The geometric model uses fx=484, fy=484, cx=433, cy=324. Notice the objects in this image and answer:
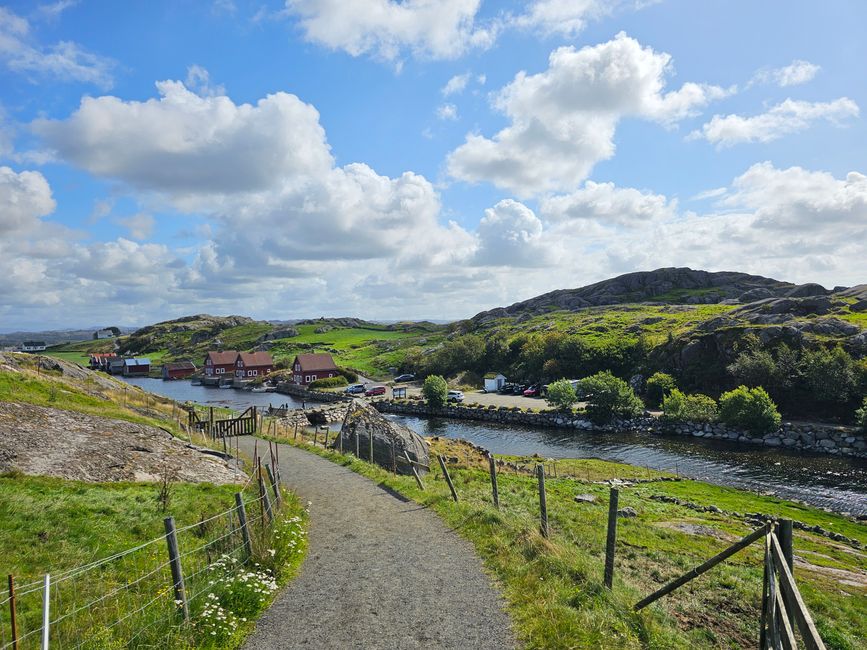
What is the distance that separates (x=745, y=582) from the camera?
15750mm

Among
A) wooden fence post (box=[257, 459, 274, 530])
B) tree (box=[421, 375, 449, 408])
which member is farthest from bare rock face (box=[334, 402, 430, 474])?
tree (box=[421, 375, 449, 408])

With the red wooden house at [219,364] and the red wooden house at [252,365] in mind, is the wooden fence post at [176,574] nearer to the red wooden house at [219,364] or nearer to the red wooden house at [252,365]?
the red wooden house at [252,365]

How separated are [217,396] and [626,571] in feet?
410

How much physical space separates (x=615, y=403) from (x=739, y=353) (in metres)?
24.5

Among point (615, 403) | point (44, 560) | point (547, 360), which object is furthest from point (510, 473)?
point (547, 360)

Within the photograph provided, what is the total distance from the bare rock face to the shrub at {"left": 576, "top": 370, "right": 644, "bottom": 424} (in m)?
43.2

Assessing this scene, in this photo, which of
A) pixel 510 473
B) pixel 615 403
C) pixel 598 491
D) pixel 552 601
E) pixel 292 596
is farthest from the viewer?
pixel 615 403

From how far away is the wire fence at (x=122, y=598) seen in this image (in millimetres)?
8703

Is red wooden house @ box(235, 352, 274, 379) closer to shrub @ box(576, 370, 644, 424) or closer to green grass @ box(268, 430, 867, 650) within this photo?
shrub @ box(576, 370, 644, 424)

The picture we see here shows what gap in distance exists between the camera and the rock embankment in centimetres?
1986

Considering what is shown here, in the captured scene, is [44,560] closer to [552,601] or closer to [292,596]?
[292,596]

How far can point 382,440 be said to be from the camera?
33094 mm

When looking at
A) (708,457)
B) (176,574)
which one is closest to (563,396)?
(708,457)

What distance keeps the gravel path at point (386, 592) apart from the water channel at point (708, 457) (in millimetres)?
37512
